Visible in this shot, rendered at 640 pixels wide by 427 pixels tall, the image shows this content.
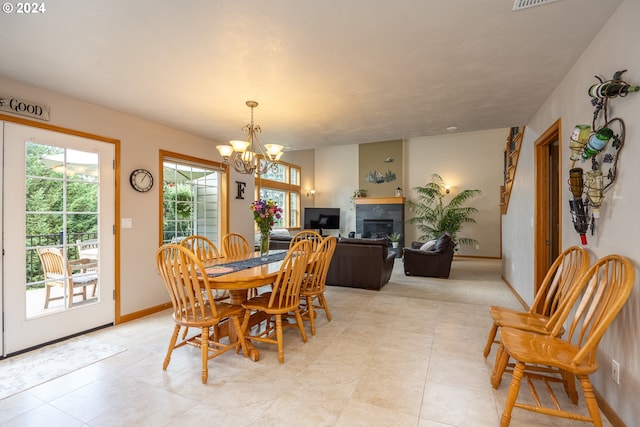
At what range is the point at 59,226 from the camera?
2898 mm

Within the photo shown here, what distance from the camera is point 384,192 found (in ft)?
30.6

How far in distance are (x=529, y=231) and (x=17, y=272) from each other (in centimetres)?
532

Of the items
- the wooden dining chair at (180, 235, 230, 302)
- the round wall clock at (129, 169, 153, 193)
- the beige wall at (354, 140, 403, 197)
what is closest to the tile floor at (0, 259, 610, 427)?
the wooden dining chair at (180, 235, 230, 302)

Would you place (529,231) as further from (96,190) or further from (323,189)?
(323,189)

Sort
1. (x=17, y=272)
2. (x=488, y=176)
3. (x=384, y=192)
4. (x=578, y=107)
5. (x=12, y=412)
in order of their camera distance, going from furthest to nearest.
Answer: (x=384, y=192) < (x=488, y=176) < (x=17, y=272) < (x=578, y=107) < (x=12, y=412)

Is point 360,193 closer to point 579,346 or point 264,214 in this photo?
point 264,214

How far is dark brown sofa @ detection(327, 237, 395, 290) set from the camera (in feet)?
15.4

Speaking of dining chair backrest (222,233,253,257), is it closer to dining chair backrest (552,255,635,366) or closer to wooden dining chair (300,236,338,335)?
wooden dining chair (300,236,338,335)

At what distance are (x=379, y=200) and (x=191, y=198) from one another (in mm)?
6019

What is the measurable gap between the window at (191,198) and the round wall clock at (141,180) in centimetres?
21

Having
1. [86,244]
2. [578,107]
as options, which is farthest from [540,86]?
[86,244]

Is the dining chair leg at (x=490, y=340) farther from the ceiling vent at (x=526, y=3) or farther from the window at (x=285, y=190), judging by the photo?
the window at (x=285, y=190)

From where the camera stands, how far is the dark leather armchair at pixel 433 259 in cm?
567

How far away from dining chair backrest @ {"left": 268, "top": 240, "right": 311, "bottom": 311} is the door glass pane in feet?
6.97
